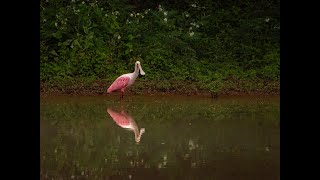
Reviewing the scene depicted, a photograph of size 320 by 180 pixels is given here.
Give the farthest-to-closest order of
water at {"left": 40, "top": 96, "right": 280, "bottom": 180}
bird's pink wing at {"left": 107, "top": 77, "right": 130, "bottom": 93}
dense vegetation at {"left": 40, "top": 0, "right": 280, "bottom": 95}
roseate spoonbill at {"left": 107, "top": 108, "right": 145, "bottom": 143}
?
dense vegetation at {"left": 40, "top": 0, "right": 280, "bottom": 95}
bird's pink wing at {"left": 107, "top": 77, "right": 130, "bottom": 93}
roseate spoonbill at {"left": 107, "top": 108, "right": 145, "bottom": 143}
water at {"left": 40, "top": 96, "right": 280, "bottom": 180}

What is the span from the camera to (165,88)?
12.8 metres

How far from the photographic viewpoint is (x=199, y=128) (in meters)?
9.23

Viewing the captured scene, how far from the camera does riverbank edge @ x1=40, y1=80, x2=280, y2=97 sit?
12.5 metres

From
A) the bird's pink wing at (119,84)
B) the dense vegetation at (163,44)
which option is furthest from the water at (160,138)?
the dense vegetation at (163,44)

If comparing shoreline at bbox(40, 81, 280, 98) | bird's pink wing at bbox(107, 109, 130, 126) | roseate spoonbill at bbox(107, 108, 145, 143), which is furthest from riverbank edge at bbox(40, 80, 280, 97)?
bird's pink wing at bbox(107, 109, 130, 126)

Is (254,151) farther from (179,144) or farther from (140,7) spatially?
(140,7)

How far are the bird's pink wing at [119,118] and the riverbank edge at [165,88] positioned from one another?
6.98ft

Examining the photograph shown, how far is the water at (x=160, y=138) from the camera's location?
23.2ft

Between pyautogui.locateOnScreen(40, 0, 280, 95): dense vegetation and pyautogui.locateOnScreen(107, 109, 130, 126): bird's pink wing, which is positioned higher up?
pyautogui.locateOnScreen(40, 0, 280, 95): dense vegetation

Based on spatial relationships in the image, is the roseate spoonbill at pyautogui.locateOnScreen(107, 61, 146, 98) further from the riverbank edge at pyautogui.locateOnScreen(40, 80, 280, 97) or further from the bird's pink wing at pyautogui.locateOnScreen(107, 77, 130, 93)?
the riverbank edge at pyautogui.locateOnScreen(40, 80, 280, 97)

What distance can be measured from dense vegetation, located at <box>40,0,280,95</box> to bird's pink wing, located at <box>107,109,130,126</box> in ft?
8.15

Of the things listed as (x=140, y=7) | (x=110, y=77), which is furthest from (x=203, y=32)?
(x=110, y=77)

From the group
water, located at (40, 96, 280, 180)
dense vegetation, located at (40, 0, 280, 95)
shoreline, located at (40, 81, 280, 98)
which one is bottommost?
water, located at (40, 96, 280, 180)
